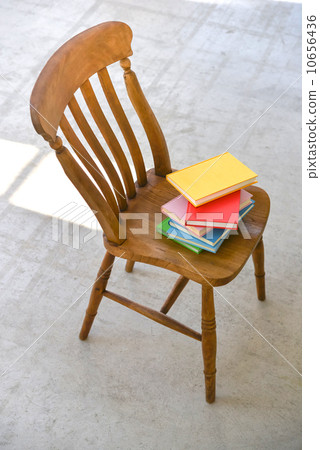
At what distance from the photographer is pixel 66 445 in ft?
5.67

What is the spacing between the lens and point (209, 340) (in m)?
1.68

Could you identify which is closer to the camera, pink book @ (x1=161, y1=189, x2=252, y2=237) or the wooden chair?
the wooden chair

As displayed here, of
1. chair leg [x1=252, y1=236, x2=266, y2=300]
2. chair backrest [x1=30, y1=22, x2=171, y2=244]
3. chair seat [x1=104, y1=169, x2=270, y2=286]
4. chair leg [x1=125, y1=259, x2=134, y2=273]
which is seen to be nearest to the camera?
A: chair backrest [x1=30, y1=22, x2=171, y2=244]

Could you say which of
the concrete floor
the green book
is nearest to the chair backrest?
the green book

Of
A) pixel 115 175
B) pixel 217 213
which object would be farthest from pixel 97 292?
pixel 217 213

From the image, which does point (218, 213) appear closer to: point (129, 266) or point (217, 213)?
point (217, 213)

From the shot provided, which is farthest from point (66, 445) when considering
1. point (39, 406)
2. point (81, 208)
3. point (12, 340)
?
point (81, 208)

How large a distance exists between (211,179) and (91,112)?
39cm

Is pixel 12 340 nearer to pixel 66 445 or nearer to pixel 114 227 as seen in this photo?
pixel 66 445

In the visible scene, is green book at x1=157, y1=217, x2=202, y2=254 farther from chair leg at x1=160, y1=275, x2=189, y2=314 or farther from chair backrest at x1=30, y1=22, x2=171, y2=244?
chair leg at x1=160, y1=275, x2=189, y2=314

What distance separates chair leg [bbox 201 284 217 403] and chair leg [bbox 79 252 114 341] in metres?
0.36

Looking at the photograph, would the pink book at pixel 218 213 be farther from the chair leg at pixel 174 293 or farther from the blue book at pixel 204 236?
the chair leg at pixel 174 293

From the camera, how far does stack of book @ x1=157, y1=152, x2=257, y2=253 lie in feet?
5.14

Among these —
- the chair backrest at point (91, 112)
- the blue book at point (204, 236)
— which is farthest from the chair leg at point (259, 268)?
the chair backrest at point (91, 112)
